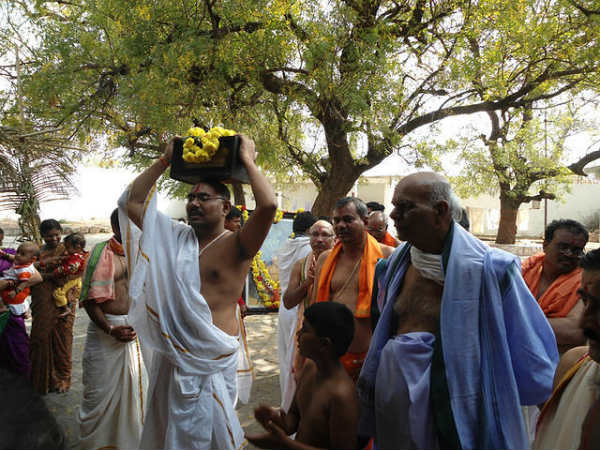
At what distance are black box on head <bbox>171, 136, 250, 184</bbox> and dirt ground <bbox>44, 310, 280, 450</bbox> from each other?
1.78 m

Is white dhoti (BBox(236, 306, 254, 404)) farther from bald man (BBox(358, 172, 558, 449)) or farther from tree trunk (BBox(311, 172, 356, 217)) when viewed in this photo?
tree trunk (BBox(311, 172, 356, 217))

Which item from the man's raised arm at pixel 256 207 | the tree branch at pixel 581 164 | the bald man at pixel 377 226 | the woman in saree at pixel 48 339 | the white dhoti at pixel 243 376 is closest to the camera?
the man's raised arm at pixel 256 207

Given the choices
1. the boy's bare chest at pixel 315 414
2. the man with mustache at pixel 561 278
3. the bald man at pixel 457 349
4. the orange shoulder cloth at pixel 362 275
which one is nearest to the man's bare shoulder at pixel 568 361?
the bald man at pixel 457 349

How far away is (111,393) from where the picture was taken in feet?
12.1

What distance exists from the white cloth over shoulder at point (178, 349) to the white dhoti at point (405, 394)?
1.10 meters

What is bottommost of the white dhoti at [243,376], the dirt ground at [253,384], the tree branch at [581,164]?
the dirt ground at [253,384]

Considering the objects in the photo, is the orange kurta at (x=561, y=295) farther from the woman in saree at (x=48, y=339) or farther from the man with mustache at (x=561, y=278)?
the woman in saree at (x=48, y=339)

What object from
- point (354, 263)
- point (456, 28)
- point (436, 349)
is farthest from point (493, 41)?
point (436, 349)

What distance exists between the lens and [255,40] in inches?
271

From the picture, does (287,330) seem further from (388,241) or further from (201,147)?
(201,147)

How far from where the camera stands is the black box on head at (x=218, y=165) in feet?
9.12

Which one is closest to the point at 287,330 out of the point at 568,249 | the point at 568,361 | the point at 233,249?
the point at 233,249

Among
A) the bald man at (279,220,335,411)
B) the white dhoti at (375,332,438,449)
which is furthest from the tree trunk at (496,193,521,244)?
the white dhoti at (375,332,438,449)

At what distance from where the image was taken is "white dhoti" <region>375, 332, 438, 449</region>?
185 centimetres
